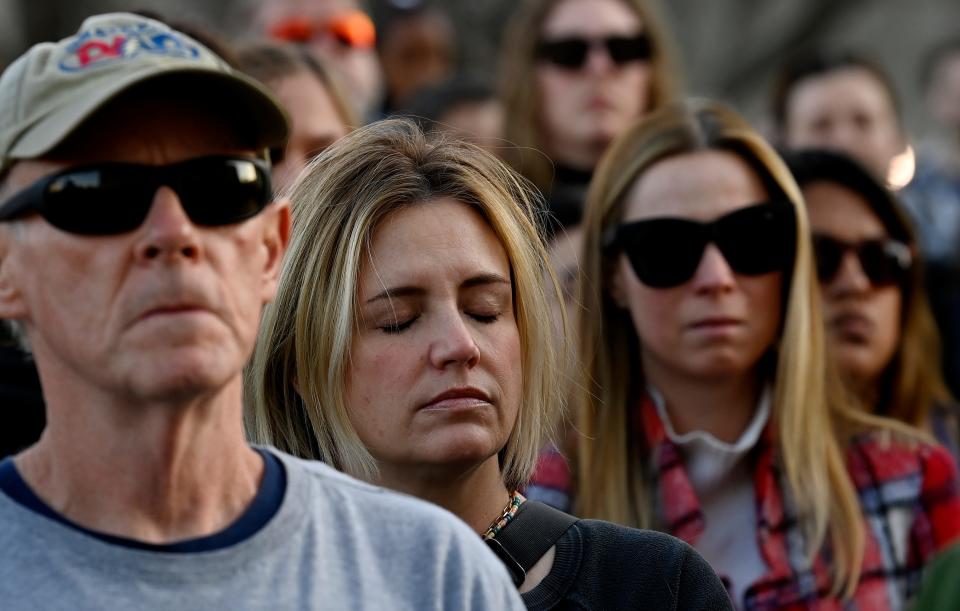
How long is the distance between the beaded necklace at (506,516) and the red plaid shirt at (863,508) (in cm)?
96

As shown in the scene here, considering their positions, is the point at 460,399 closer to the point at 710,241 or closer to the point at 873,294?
the point at 710,241

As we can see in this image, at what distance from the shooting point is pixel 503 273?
306cm

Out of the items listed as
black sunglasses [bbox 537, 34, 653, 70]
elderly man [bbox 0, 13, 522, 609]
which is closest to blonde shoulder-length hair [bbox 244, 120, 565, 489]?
elderly man [bbox 0, 13, 522, 609]

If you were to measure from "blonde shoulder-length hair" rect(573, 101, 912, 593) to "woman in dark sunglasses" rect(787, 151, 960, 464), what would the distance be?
0.49 m

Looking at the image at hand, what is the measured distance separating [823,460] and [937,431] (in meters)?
0.88

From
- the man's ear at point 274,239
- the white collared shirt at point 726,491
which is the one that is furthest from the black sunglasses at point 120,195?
the white collared shirt at point 726,491

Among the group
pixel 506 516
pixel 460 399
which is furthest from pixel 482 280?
pixel 506 516

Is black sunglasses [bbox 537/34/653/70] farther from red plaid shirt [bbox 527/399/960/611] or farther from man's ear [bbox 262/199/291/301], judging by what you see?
man's ear [bbox 262/199/291/301]

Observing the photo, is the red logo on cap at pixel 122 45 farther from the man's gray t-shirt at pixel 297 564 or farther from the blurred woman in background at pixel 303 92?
the blurred woman in background at pixel 303 92

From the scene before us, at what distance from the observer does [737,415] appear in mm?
4180

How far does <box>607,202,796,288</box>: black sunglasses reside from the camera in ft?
13.3

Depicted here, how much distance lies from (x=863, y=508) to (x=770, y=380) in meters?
0.43

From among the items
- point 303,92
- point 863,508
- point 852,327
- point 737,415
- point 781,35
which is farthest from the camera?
point 781,35

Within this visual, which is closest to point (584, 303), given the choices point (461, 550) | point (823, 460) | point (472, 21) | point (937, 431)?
point (823, 460)
